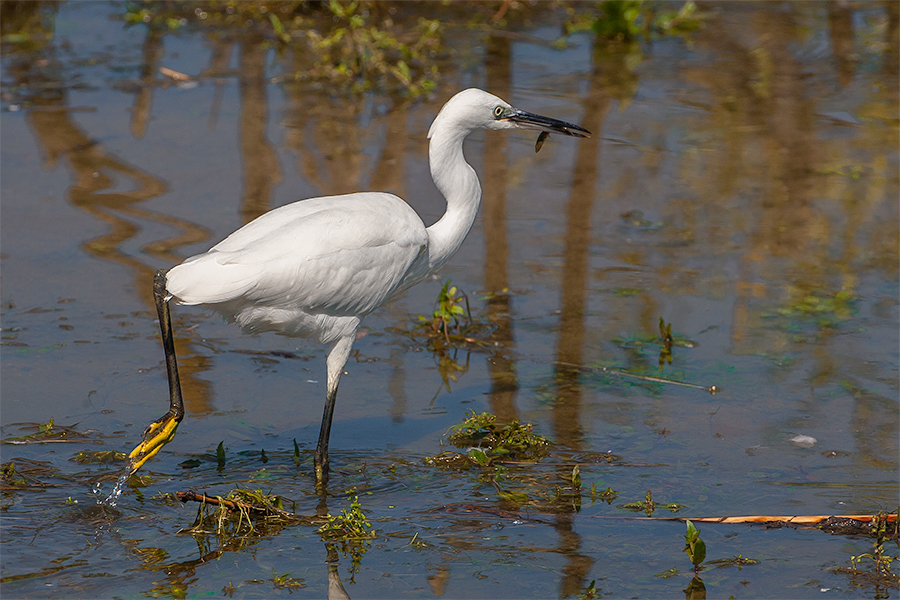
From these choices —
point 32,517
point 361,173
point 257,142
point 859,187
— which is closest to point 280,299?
point 32,517

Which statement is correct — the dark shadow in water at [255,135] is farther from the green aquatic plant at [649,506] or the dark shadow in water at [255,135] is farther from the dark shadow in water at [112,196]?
the green aquatic plant at [649,506]

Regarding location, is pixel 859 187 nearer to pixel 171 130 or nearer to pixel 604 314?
pixel 604 314

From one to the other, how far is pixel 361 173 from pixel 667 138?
2739 mm

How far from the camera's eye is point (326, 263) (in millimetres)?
4625

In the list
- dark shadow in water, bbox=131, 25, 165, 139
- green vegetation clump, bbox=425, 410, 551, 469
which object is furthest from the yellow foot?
dark shadow in water, bbox=131, 25, 165, 139

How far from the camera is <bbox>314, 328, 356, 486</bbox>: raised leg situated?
15.8 ft

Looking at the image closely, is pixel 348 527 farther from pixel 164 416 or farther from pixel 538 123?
pixel 538 123

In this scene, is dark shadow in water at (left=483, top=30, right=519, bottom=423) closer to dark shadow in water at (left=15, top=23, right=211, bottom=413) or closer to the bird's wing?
the bird's wing

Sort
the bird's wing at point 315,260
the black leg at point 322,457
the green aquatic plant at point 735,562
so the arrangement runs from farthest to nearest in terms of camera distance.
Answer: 1. the black leg at point 322,457
2. the bird's wing at point 315,260
3. the green aquatic plant at point 735,562

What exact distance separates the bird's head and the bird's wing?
1.58 feet

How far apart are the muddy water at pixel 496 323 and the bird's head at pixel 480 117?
4.72 feet

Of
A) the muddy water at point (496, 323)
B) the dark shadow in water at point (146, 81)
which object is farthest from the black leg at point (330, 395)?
the dark shadow in water at point (146, 81)

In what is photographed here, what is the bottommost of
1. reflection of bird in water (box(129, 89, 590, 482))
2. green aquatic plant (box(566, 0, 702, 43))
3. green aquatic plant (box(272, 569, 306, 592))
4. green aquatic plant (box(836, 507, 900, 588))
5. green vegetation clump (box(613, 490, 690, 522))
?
green aquatic plant (box(272, 569, 306, 592))

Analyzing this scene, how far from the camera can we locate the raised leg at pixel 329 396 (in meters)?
4.83
